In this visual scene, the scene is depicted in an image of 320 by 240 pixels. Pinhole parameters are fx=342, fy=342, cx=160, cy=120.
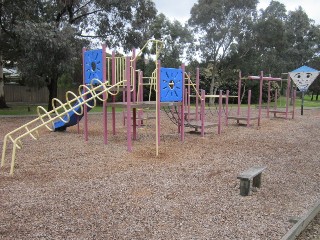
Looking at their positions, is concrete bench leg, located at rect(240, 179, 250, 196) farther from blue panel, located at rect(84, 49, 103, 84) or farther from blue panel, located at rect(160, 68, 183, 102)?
blue panel, located at rect(84, 49, 103, 84)

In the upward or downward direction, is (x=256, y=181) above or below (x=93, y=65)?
below

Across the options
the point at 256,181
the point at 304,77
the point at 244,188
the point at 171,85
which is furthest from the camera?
the point at 304,77

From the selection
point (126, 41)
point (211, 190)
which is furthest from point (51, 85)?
point (211, 190)

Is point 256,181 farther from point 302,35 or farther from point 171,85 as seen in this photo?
point 302,35

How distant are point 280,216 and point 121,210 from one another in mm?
1850

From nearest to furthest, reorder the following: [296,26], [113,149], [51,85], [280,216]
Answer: [280,216], [113,149], [51,85], [296,26]

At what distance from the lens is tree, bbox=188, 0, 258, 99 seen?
27.9 m

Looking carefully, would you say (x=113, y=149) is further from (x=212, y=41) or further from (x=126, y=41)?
(x=212, y=41)

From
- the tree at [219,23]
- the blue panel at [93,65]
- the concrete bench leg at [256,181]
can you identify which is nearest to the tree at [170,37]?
the tree at [219,23]

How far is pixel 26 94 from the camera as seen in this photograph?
1169 inches

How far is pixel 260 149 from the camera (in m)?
8.25

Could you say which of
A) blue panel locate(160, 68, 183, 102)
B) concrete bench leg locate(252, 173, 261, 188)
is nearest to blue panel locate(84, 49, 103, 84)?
blue panel locate(160, 68, 183, 102)

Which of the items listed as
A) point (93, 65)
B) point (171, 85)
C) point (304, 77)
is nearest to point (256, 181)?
point (171, 85)

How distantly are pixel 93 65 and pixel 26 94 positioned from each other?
918 inches
